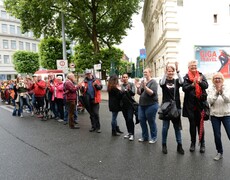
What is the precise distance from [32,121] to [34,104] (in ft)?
5.33

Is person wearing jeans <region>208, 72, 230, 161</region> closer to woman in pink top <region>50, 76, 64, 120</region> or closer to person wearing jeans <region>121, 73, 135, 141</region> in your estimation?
person wearing jeans <region>121, 73, 135, 141</region>

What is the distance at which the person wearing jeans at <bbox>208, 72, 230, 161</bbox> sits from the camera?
14.8ft

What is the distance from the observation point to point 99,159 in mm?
4727

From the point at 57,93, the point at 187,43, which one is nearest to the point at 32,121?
the point at 57,93

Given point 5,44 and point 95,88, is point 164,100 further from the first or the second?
point 5,44

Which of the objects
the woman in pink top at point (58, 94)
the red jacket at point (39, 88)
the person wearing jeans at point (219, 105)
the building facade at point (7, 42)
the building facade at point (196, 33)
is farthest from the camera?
the building facade at point (7, 42)

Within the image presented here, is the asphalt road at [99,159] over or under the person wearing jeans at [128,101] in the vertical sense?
under

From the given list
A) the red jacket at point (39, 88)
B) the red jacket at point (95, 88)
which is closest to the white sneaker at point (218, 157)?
the red jacket at point (95, 88)

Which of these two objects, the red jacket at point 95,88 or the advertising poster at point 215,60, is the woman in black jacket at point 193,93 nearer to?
the red jacket at point 95,88

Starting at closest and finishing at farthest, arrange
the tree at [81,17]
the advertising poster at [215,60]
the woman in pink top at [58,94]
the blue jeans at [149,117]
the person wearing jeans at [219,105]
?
the person wearing jeans at [219,105]
the blue jeans at [149,117]
the woman in pink top at [58,94]
the advertising poster at [215,60]
the tree at [81,17]

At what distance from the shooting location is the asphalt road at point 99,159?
396 cm

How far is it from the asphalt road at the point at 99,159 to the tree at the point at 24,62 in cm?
5163

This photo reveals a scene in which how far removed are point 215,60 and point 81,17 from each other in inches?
526

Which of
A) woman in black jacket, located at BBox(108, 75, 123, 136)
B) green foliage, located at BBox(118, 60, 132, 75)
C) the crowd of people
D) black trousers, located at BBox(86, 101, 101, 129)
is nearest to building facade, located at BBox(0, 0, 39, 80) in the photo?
green foliage, located at BBox(118, 60, 132, 75)
